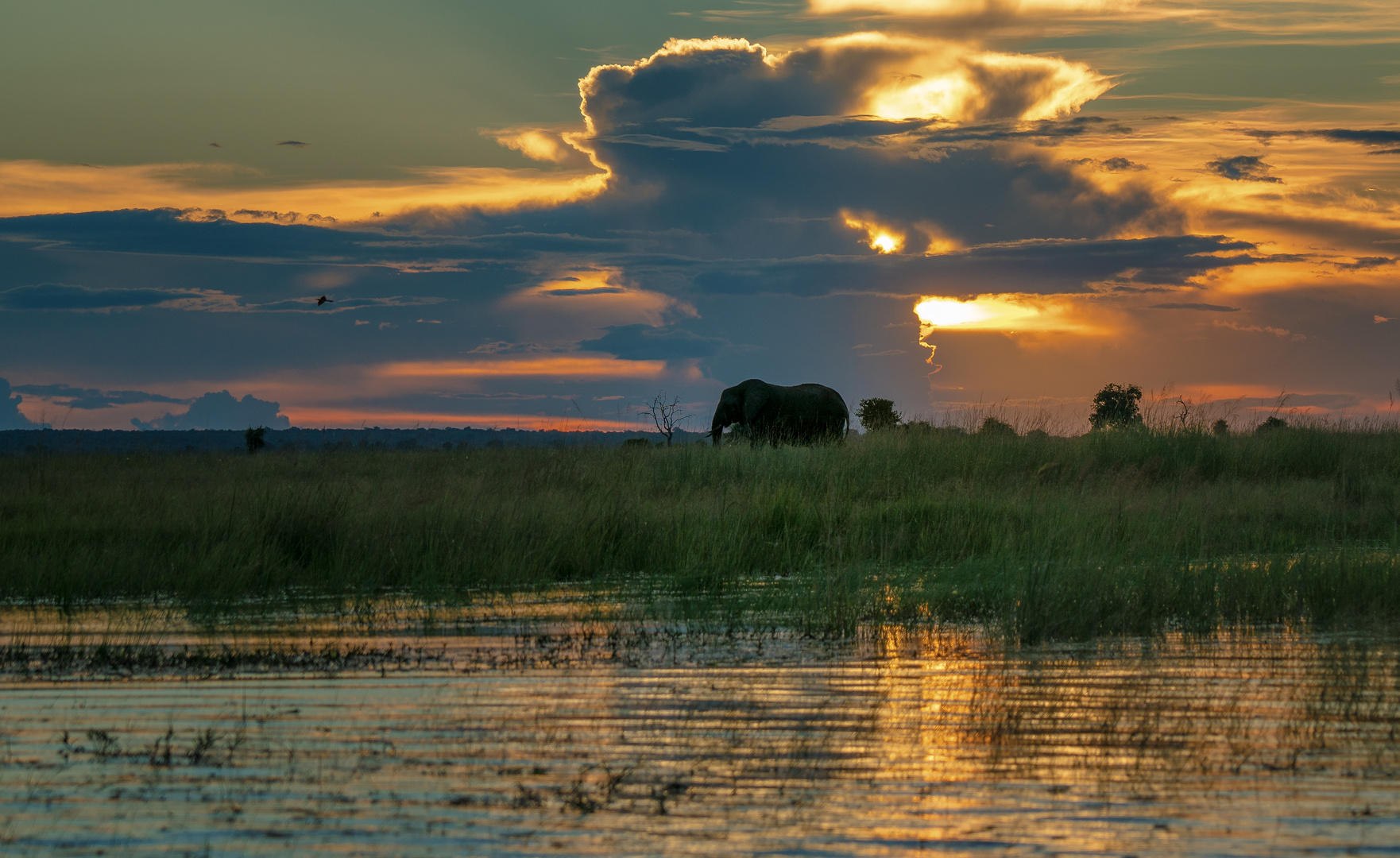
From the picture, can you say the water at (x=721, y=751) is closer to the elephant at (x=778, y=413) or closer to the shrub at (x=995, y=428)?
the shrub at (x=995, y=428)

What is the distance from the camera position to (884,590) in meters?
7.67

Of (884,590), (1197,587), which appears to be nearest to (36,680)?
(884,590)

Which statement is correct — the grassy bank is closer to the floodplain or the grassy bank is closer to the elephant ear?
the floodplain

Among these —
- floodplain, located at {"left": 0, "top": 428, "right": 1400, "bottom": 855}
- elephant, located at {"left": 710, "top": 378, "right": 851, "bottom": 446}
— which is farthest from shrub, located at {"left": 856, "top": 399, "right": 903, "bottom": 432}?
floodplain, located at {"left": 0, "top": 428, "right": 1400, "bottom": 855}

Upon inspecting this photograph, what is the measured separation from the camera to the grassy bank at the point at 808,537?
7.18 m

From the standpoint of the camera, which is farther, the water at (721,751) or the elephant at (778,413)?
the elephant at (778,413)

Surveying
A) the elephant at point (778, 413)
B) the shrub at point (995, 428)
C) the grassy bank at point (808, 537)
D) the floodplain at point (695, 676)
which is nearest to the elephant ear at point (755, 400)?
the elephant at point (778, 413)

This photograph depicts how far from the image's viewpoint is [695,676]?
5441mm

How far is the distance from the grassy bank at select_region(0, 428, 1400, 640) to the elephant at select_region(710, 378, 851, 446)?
9.13 metres

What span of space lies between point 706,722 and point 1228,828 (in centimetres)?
196

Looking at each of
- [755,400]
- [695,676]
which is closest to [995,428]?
[755,400]

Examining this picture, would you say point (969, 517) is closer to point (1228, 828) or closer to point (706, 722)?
point (706, 722)

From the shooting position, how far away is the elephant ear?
1018 inches

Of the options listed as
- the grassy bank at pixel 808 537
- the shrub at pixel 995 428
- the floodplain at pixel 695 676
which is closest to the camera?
the floodplain at pixel 695 676
